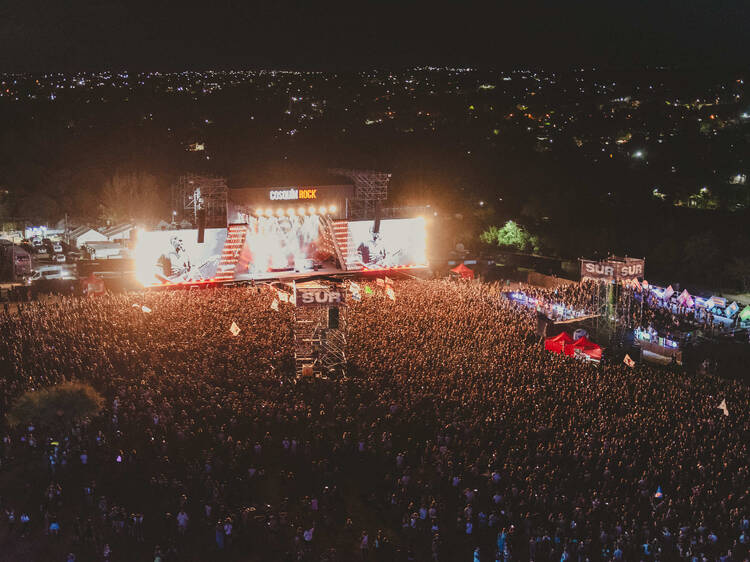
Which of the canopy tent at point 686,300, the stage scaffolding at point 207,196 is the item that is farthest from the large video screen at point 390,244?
the canopy tent at point 686,300

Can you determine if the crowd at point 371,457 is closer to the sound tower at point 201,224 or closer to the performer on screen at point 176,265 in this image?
the performer on screen at point 176,265

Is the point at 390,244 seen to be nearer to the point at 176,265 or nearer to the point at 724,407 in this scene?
the point at 176,265

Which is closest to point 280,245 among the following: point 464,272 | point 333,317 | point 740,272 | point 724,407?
point 464,272

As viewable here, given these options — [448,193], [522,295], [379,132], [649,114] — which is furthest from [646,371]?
[379,132]

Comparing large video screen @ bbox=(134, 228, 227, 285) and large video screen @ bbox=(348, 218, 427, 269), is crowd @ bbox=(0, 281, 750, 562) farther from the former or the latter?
large video screen @ bbox=(348, 218, 427, 269)

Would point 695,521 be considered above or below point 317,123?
below

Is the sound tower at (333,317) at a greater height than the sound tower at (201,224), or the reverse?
the sound tower at (201,224)

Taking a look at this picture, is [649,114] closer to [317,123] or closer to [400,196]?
[400,196]
